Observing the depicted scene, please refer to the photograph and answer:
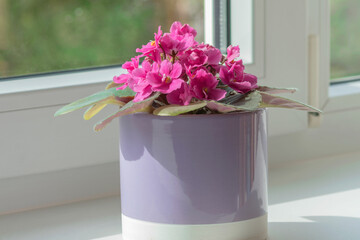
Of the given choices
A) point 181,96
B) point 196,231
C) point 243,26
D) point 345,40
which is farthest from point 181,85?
point 345,40

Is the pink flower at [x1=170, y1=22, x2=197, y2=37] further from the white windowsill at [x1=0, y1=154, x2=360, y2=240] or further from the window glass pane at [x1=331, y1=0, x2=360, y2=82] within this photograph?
the window glass pane at [x1=331, y1=0, x2=360, y2=82]

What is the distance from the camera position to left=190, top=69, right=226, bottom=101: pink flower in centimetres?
58

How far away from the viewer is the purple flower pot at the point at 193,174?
0.58 metres

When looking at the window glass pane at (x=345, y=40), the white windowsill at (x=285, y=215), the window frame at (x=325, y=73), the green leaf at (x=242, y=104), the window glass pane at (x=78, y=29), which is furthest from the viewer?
the window glass pane at (x=345, y=40)

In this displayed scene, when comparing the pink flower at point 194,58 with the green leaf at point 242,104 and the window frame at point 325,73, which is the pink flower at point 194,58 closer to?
the green leaf at point 242,104

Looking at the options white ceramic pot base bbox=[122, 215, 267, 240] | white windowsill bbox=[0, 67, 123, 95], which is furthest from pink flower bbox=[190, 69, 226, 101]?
white windowsill bbox=[0, 67, 123, 95]

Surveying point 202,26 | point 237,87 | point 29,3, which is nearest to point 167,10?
point 202,26

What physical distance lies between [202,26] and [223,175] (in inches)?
17.6

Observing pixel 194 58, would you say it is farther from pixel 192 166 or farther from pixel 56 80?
pixel 56 80

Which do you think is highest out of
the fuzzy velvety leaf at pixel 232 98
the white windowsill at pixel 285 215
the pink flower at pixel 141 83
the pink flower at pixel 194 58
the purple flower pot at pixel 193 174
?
the pink flower at pixel 194 58

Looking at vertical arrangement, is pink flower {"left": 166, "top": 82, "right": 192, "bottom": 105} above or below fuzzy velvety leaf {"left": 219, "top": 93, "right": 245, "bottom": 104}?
above

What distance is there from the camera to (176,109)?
57cm

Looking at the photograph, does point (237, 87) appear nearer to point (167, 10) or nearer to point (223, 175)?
point (223, 175)

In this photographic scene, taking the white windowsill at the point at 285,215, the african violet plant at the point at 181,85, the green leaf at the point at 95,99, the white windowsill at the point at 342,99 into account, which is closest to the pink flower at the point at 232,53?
the african violet plant at the point at 181,85
